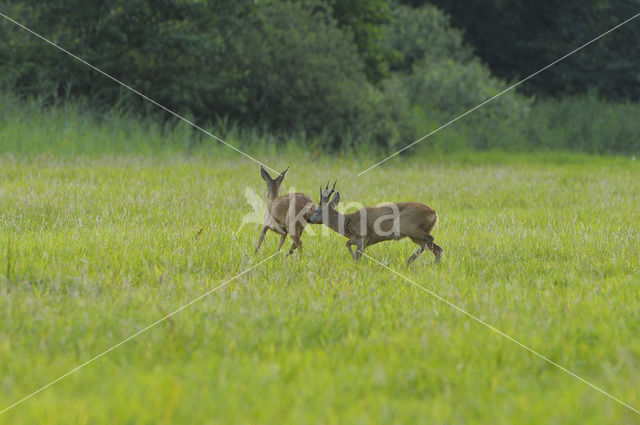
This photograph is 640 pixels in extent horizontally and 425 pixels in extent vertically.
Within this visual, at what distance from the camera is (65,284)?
556 cm

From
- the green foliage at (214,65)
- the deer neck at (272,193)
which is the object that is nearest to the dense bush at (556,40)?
the green foliage at (214,65)

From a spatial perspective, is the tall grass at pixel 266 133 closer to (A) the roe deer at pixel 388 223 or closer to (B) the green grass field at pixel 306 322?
(B) the green grass field at pixel 306 322

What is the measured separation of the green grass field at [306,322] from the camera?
11.3ft

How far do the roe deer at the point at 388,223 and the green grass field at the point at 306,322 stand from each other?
0.25 meters

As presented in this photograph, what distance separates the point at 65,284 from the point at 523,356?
339cm

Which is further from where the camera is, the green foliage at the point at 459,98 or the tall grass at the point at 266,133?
the green foliage at the point at 459,98

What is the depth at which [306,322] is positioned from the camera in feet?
15.4

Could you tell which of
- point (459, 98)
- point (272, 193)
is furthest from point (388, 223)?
point (459, 98)

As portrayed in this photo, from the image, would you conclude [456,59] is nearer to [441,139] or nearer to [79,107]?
[441,139]

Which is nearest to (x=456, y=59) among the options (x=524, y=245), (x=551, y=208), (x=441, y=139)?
(x=441, y=139)

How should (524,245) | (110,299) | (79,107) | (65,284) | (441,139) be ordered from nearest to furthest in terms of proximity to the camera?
(110,299)
(65,284)
(524,245)
(79,107)
(441,139)

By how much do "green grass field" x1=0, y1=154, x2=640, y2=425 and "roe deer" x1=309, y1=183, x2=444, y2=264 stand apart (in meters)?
0.25

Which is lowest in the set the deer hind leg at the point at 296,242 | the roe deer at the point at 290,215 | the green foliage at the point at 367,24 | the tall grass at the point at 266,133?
the tall grass at the point at 266,133

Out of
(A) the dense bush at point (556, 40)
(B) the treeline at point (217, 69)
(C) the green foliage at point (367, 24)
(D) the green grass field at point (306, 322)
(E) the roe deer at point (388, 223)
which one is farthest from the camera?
(A) the dense bush at point (556, 40)
